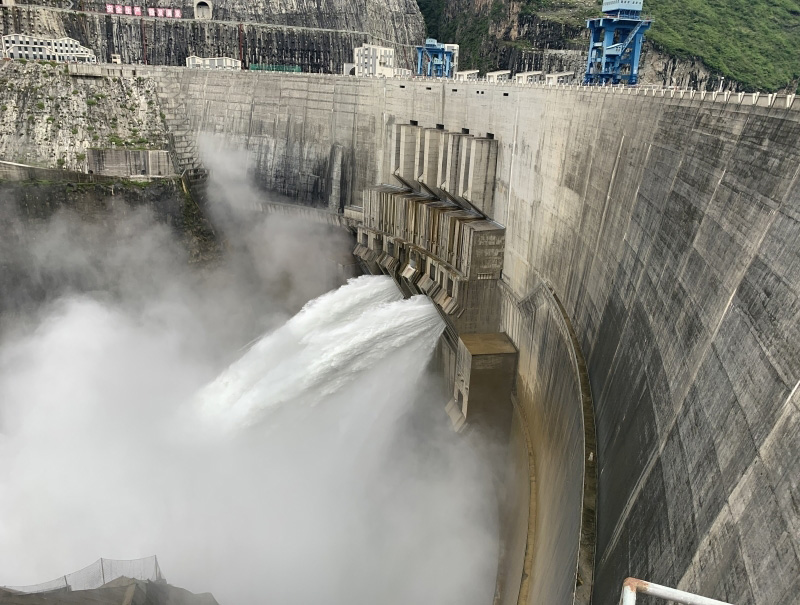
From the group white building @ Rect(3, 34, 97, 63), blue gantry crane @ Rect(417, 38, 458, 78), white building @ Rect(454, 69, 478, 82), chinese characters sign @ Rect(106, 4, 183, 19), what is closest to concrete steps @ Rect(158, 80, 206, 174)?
white building @ Rect(3, 34, 97, 63)

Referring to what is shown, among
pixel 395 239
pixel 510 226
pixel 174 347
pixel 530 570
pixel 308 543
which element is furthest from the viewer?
pixel 174 347

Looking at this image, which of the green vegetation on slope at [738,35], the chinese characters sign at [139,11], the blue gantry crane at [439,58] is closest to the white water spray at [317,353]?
the blue gantry crane at [439,58]

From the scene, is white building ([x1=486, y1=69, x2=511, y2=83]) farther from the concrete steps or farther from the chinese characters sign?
the chinese characters sign

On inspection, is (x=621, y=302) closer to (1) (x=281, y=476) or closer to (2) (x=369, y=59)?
(1) (x=281, y=476)

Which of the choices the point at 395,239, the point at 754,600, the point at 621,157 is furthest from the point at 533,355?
the point at 754,600

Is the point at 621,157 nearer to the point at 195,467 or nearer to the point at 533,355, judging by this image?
the point at 533,355

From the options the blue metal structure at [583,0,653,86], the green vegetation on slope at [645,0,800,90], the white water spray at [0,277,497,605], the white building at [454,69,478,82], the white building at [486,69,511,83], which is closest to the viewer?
the white water spray at [0,277,497,605]

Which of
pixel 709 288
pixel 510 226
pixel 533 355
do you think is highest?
pixel 709 288
